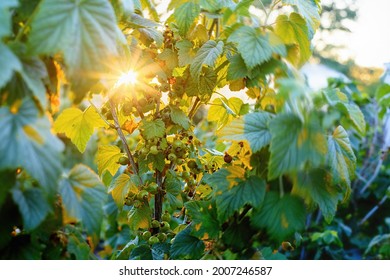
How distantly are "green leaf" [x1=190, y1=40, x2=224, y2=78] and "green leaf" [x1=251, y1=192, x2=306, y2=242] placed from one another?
1.22ft

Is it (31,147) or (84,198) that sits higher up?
(31,147)

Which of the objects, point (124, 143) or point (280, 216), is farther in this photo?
point (124, 143)

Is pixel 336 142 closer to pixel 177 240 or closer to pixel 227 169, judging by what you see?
pixel 227 169

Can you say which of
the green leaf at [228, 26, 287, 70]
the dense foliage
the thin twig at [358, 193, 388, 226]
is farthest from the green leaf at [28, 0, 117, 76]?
the thin twig at [358, 193, 388, 226]

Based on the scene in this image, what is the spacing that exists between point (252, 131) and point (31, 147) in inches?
18.0

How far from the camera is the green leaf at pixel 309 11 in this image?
112 cm

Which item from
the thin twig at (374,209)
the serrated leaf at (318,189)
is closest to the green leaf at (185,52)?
the serrated leaf at (318,189)

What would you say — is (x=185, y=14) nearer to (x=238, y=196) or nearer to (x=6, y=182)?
(x=238, y=196)

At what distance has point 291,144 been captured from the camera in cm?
83

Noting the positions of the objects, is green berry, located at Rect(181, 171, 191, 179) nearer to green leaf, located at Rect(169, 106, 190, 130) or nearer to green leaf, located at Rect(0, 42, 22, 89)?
green leaf, located at Rect(169, 106, 190, 130)

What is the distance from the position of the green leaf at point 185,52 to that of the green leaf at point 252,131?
0.25 m

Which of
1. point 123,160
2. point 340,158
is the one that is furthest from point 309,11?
point 123,160

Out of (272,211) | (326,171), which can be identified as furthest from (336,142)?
(272,211)
